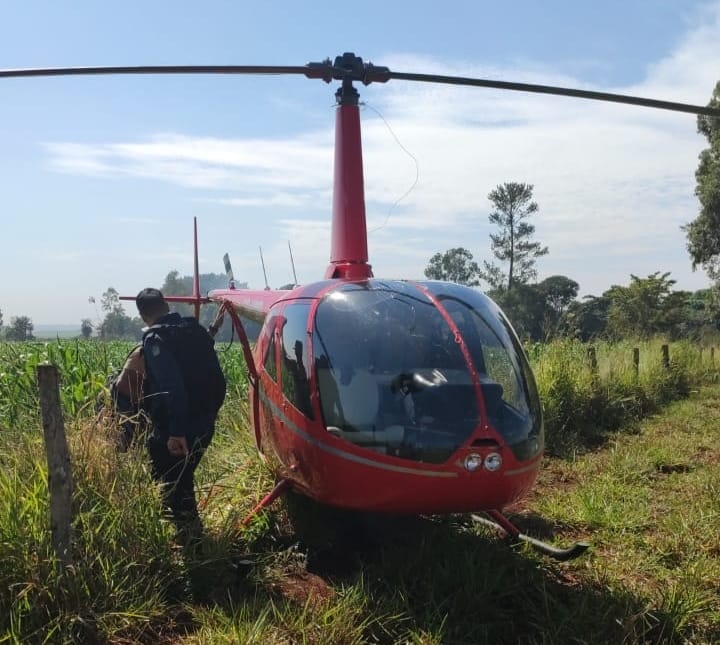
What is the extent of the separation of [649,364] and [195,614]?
10.9 metres

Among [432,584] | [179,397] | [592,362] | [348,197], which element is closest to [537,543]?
[432,584]

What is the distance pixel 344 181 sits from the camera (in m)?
6.43

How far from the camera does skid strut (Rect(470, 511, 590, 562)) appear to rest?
4.29 meters

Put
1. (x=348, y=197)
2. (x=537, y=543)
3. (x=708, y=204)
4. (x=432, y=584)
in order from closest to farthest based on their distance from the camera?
(x=432, y=584) → (x=537, y=543) → (x=348, y=197) → (x=708, y=204)

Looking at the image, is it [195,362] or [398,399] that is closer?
[398,399]

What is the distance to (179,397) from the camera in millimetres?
4234

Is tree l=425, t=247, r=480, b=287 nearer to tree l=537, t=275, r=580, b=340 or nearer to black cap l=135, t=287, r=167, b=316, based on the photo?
tree l=537, t=275, r=580, b=340

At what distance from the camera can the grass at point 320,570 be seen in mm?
3221

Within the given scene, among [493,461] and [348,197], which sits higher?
[348,197]

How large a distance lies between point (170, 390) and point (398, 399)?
4.73 ft

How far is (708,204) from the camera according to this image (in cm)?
2589

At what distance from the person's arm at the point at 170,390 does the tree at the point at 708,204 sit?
2604cm

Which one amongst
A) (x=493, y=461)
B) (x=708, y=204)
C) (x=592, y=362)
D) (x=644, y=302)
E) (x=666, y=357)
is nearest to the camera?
(x=493, y=461)

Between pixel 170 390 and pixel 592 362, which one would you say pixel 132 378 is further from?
pixel 592 362
